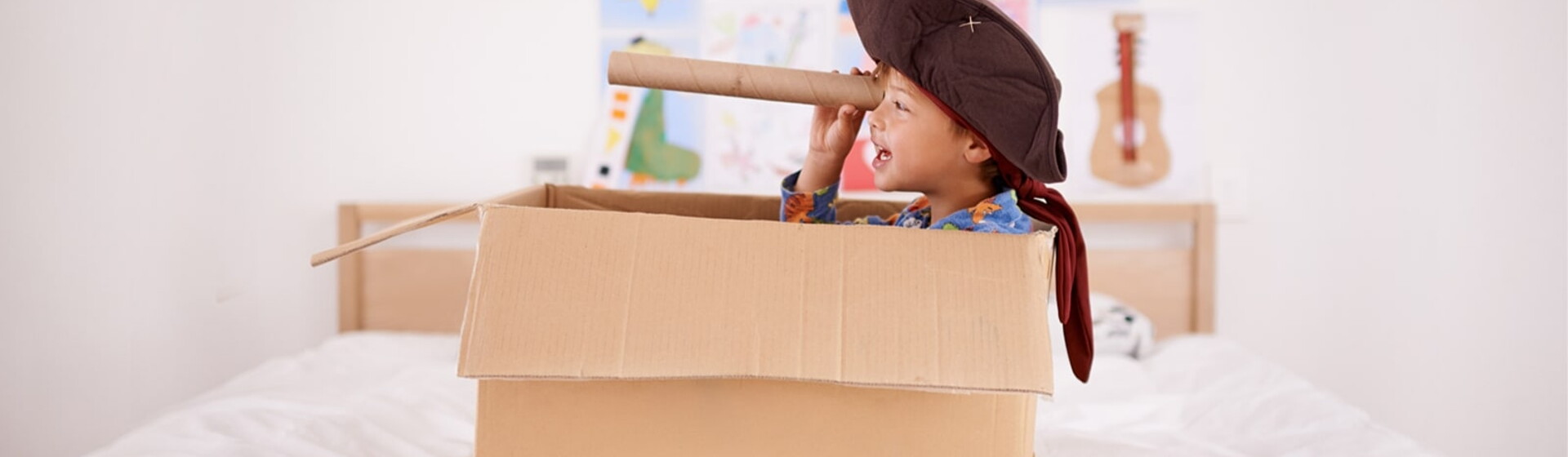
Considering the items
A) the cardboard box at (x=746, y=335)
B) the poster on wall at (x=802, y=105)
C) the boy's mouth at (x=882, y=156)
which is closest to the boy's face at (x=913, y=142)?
the boy's mouth at (x=882, y=156)

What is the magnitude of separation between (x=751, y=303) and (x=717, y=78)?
0.23 metres

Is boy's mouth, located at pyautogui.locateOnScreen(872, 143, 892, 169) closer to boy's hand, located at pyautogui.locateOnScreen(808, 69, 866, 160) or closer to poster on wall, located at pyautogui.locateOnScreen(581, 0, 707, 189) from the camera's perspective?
boy's hand, located at pyautogui.locateOnScreen(808, 69, 866, 160)

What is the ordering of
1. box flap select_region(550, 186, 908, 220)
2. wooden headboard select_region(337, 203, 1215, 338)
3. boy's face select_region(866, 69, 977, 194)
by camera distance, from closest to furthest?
boy's face select_region(866, 69, 977, 194) → box flap select_region(550, 186, 908, 220) → wooden headboard select_region(337, 203, 1215, 338)

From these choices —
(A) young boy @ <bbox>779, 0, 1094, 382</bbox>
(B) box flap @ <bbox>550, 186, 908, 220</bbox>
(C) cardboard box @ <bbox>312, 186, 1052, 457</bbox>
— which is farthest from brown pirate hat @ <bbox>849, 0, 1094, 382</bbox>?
(B) box flap @ <bbox>550, 186, 908, 220</bbox>

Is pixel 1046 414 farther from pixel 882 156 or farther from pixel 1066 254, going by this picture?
pixel 1066 254

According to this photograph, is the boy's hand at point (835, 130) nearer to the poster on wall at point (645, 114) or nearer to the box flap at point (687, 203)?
the box flap at point (687, 203)

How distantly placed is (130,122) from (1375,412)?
2445 mm

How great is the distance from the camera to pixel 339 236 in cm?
226

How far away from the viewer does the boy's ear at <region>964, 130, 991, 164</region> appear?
1.06m

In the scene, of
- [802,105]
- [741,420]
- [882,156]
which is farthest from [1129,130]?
[741,420]

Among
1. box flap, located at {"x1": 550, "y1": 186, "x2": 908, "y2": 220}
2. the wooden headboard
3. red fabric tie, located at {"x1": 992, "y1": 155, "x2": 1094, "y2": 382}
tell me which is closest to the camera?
red fabric tie, located at {"x1": 992, "y1": 155, "x2": 1094, "y2": 382}

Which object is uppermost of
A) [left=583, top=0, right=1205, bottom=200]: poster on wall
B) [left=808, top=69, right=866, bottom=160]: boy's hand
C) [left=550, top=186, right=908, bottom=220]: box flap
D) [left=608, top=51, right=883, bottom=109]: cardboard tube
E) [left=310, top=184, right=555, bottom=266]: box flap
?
[left=583, top=0, right=1205, bottom=200]: poster on wall

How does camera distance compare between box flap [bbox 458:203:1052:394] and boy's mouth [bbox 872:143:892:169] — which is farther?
boy's mouth [bbox 872:143:892:169]

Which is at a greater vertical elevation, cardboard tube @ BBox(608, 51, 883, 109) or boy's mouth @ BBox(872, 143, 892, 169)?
cardboard tube @ BBox(608, 51, 883, 109)
